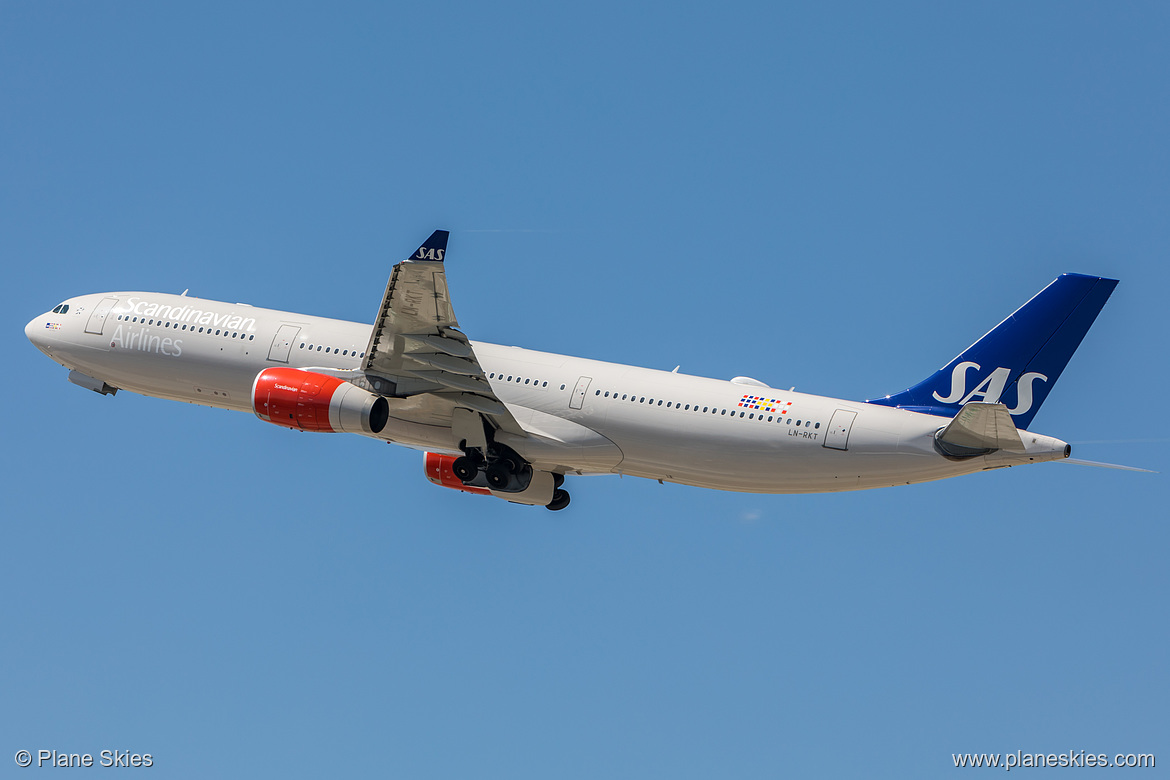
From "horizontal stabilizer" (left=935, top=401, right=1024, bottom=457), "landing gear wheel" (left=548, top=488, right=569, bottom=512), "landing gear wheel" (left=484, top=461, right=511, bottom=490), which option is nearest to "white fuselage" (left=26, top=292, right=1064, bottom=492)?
"horizontal stabilizer" (left=935, top=401, right=1024, bottom=457)

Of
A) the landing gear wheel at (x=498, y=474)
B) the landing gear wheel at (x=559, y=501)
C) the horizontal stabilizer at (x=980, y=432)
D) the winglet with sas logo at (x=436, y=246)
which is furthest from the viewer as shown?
the landing gear wheel at (x=559, y=501)

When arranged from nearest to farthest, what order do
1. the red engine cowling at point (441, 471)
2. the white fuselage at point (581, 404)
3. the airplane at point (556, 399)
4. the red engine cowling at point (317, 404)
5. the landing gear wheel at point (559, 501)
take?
1. the airplane at point (556, 399)
2. the white fuselage at point (581, 404)
3. the red engine cowling at point (317, 404)
4. the landing gear wheel at point (559, 501)
5. the red engine cowling at point (441, 471)

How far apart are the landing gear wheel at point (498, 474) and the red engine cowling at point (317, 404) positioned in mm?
3483

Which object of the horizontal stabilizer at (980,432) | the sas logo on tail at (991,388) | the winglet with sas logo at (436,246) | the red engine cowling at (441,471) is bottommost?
the horizontal stabilizer at (980,432)

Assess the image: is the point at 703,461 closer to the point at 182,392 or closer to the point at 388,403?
the point at 388,403

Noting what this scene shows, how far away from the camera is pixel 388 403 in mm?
37000

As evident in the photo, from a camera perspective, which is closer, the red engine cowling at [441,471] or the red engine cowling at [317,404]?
the red engine cowling at [317,404]

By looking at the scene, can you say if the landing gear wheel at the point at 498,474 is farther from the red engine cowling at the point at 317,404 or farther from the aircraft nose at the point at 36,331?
the aircraft nose at the point at 36,331

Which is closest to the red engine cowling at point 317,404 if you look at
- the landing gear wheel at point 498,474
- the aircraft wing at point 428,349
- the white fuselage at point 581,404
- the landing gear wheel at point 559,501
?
the aircraft wing at point 428,349

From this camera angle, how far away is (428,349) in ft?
116

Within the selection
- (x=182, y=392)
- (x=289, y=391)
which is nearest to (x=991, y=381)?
(x=289, y=391)

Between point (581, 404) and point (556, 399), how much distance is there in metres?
0.78

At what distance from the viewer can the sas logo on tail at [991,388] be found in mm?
33312

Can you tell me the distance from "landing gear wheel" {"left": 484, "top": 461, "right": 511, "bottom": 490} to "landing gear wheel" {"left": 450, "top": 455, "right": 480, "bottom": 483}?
1.17ft
